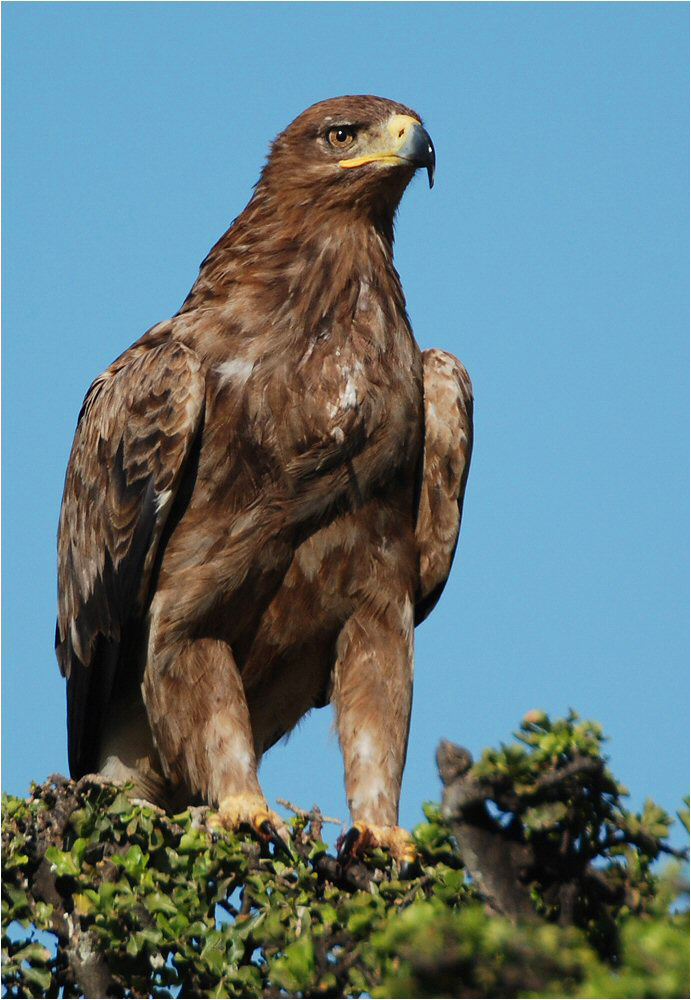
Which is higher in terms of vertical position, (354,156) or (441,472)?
(354,156)

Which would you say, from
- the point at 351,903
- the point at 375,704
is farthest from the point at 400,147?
the point at 351,903

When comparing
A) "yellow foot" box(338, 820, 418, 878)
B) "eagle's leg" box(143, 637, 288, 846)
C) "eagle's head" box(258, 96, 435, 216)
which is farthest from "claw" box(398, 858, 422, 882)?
"eagle's head" box(258, 96, 435, 216)

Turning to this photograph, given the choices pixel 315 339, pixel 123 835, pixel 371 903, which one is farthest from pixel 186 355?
pixel 371 903

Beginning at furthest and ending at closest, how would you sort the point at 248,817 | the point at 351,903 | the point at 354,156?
the point at 354,156 → the point at 248,817 → the point at 351,903

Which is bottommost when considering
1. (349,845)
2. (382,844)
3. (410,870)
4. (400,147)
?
(410,870)

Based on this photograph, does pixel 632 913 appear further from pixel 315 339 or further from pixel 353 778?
pixel 315 339

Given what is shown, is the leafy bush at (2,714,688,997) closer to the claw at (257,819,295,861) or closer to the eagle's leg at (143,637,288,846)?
the claw at (257,819,295,861)

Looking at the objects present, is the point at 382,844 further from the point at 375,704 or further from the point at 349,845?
the point at 375,704
